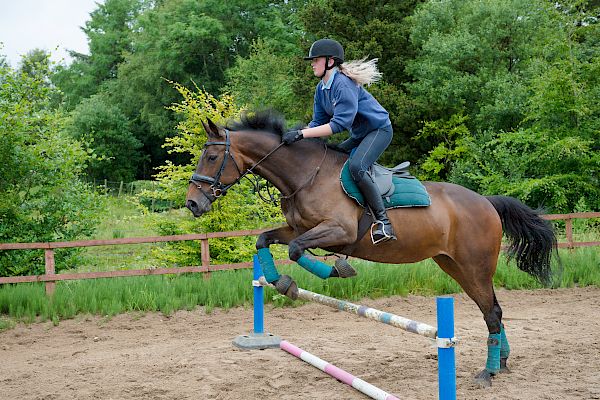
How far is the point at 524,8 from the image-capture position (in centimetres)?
2200

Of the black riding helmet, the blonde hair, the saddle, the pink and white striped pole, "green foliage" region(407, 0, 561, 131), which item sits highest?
"green foliage" region(407, 0, 561, 131)

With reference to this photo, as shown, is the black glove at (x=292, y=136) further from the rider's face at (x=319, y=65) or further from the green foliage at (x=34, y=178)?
the green foliage at (x=34, y=178)

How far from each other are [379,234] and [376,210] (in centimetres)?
19

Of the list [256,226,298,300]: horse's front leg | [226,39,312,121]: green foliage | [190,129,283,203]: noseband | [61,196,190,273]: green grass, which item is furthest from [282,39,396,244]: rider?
[226,39,312,121]: green foliage

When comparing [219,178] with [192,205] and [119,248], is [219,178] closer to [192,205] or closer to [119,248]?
[192,205]

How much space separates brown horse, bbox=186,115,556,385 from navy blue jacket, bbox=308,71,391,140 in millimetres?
248

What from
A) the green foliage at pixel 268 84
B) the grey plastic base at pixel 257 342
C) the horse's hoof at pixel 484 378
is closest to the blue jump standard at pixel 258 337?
the grey plastic base at pixel 257 342

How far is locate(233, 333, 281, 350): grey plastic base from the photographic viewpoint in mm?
6367

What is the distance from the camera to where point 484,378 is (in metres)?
5.11

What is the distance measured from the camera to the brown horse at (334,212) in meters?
4.69

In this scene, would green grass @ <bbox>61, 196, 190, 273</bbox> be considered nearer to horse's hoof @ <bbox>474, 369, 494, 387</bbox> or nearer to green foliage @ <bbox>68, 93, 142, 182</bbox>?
horse's hoof @ <bbox>474, 369, 494, 387</bbox>

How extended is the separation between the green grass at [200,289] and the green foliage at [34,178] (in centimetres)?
83

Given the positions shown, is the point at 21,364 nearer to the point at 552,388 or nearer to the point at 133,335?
the point at 133,335

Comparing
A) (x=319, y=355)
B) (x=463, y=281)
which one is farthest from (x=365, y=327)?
(x=463, y=281)
